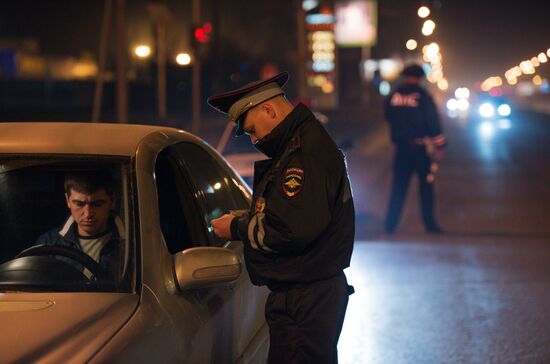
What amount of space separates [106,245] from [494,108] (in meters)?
52.7

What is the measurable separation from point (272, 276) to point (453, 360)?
2.84 m

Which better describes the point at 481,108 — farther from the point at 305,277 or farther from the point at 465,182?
the point at 305,277


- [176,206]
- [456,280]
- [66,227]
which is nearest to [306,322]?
[176,206]

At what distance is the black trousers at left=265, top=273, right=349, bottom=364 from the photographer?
11.0ft

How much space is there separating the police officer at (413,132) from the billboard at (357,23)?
2397 inches

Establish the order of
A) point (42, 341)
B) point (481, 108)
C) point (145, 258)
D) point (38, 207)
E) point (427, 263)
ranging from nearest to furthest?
point (42, 341) → point (145, 258) → point (38, 207) → point (427, 263) → point (481, 108)

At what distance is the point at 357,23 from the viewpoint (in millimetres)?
71125

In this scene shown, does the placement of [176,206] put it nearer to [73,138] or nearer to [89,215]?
[89,215]

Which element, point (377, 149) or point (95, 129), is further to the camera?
point (377, 149)

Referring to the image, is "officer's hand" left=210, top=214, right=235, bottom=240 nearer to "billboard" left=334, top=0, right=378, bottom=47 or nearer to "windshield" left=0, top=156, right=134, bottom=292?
"windshield" left=0, top=156, right=134, bottom=292

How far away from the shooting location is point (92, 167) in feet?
12.1

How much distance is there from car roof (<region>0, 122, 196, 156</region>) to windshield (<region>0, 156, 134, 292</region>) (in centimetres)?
4

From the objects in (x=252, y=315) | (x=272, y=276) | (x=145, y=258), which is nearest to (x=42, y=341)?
(x=145, y=258)

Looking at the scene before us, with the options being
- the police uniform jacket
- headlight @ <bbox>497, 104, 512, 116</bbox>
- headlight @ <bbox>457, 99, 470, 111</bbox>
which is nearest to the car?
the police uniform jacket
